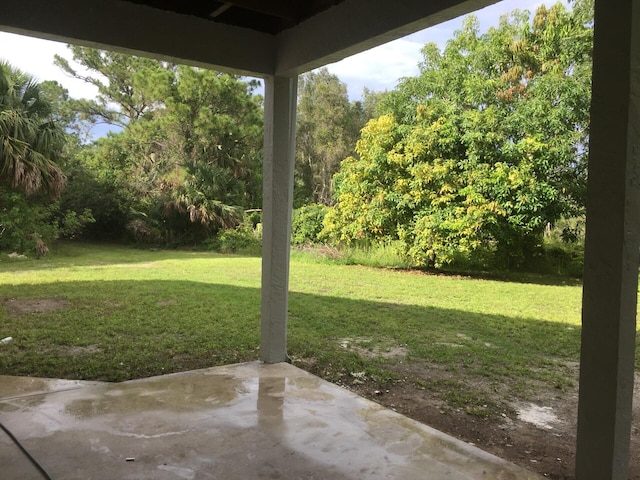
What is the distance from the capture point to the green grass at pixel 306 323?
4.70m

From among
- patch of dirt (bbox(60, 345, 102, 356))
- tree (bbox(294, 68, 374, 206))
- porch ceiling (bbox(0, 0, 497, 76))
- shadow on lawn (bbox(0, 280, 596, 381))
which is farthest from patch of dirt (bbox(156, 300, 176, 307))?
tree (bbox(294, 68, 374, 206))

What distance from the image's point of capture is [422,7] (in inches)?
103

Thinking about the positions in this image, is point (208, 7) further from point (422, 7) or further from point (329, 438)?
point (329, 438)

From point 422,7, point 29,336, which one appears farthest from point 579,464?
point 29,336

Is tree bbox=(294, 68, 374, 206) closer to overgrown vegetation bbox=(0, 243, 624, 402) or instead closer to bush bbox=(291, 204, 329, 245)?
bush bbox=(291, 204, 329, 245)

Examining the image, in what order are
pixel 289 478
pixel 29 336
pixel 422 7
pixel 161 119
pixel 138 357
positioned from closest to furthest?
pixel 289 478 < pixel 422 7 < pixel 138 357 < pixel 29 336 < pixel 161 119

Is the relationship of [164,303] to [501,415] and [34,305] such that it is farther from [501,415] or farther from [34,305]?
[501,415]

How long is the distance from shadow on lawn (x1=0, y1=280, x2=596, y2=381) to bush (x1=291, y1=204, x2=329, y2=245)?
445 centimetres

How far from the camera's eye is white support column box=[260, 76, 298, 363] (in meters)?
3.96

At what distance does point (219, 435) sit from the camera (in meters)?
2.79

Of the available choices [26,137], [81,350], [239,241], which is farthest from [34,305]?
[239,241]

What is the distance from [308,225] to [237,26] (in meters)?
9.03

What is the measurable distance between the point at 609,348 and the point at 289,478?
1506 millimetres

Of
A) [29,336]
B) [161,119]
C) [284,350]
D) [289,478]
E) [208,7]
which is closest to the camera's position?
[289,478]
